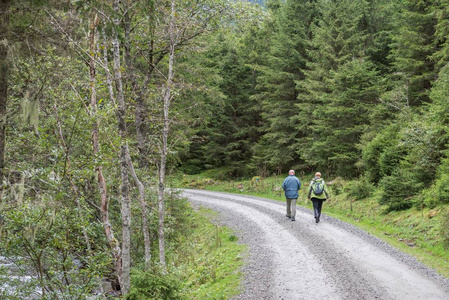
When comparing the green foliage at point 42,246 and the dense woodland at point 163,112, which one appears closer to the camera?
the green foliage at point 42,246

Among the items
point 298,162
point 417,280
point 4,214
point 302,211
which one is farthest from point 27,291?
point 298,162

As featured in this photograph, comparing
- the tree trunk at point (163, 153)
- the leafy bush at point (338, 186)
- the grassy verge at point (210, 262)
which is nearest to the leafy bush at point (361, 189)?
the leafy bush at point (338, 186)

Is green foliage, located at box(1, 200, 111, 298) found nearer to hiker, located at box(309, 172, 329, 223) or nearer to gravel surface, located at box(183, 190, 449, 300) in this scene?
gravel surface, located at box(183, 190, 449, 300)

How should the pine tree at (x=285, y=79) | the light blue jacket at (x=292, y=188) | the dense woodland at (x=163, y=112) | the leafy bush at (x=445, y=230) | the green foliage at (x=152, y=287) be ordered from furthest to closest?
1. the pine tree at (x=285, y=79)
2. the light blue jacket at (x=292, y=188)
3. the leafy bush at (x=445, y=230)
4. the dense woodland at (x=163, y=112)
5. the green foliage at (x=152, y=287)

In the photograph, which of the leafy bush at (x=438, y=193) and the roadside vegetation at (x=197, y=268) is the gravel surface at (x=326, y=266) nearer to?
the roadside vegetation at (x=197, y=268)

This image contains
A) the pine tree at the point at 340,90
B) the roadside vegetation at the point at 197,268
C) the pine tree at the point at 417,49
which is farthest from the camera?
the pine tree at the point at 340,90

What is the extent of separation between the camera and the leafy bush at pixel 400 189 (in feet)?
44.4

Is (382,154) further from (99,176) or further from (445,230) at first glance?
(99,176)

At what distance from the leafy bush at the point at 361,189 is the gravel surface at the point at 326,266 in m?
3.41

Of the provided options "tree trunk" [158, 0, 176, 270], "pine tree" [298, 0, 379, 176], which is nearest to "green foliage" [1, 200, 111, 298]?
"tree trunk" [158, 0, 176, 270]

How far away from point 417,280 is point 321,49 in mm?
18518

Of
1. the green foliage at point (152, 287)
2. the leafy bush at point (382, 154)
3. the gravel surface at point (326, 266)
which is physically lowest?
the gravel surface at point (326, 266)

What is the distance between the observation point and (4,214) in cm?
648

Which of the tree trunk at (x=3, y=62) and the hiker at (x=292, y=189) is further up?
the tree trunk at (x=3, y=62)
